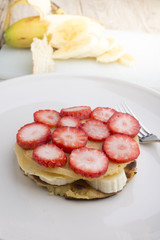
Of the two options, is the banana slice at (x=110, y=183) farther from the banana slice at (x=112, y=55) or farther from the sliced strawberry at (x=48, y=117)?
the banana slice at (x=112, y=55)

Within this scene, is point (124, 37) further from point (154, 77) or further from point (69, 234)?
point (69, 234)

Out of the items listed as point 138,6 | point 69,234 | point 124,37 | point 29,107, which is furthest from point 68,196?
point 138,6

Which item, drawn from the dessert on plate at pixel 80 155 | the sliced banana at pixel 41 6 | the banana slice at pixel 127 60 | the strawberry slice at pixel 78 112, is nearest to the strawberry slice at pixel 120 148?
the dessert on plate at pixel 80 155

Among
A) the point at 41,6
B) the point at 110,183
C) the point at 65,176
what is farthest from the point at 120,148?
the point at 41,6

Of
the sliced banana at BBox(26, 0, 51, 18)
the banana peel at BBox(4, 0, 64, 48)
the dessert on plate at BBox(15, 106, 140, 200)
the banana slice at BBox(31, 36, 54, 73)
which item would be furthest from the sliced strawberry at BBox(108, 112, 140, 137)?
the sliced banana at BBox(26, 0, 51, 18)

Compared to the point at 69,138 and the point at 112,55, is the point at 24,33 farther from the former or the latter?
the point at 69,138

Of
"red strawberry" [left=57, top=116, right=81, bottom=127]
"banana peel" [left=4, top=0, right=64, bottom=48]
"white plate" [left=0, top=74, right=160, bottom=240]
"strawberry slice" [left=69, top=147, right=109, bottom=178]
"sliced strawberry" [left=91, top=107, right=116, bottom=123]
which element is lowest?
"white plate" [left=0, top=74, right=160, bottom=240]

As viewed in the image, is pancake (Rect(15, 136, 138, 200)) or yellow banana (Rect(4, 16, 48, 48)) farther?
yellow banana (Rect(4, 16, 48, 48))

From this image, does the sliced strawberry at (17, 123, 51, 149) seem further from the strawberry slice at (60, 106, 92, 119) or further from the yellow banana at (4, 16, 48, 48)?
the yellow banana at (4, 16, 48, 48)
